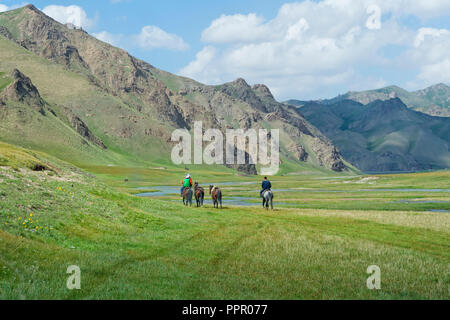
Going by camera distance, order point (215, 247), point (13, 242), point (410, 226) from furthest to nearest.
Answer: point (410, 226) < point (215, 247) < point (13, 242)

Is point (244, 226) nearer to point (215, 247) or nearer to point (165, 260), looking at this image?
point (215, 247)

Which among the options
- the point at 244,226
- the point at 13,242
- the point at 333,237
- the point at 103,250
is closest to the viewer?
the point at 13,242

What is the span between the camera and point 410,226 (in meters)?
36.4

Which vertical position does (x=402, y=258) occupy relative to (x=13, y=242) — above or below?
below

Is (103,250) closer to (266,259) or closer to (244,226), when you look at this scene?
(266,259)

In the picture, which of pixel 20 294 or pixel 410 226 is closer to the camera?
pixel 20 294

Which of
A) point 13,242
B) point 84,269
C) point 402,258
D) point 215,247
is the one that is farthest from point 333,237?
point 13,242

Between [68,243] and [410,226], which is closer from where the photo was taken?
[68,243]

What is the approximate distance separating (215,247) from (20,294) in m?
12.3

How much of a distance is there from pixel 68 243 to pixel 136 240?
4.24 meters
